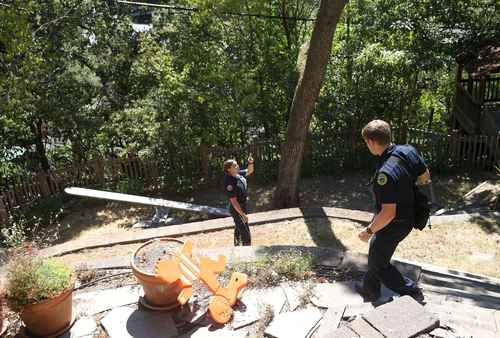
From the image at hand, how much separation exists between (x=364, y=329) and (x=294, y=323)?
27.1 inches

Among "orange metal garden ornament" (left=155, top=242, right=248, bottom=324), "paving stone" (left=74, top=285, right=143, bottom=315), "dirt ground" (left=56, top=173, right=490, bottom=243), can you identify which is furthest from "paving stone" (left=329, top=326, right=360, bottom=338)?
"dirt ground" (left=56, top=173, right=490, bottom=243)

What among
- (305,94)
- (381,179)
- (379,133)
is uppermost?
(305,94)

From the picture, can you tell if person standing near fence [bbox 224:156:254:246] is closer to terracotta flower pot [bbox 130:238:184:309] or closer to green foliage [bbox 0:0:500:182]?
terracotta flower pot [bbox 130:238:184:309]

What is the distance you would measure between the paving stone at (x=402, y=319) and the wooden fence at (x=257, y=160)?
8243mm

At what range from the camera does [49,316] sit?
3.64m

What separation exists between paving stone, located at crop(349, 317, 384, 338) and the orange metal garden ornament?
1.16 metres

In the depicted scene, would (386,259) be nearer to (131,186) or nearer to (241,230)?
(241,230)

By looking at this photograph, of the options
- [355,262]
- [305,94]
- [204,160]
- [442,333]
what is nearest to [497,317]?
[442,333]

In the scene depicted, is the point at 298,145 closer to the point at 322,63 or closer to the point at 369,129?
the point at 322,63

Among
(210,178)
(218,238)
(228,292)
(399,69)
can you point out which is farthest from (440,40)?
(228,292)

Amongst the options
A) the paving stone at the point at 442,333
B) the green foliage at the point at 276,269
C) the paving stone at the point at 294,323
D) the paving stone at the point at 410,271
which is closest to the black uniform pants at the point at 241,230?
the green foliage at the point at 276,269

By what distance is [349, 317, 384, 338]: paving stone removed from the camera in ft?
10.1

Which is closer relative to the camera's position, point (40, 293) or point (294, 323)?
point (40, 293)

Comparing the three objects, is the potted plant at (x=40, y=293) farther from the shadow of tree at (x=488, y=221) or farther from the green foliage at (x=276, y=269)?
the shadow of tree at (x=488, y=221)
